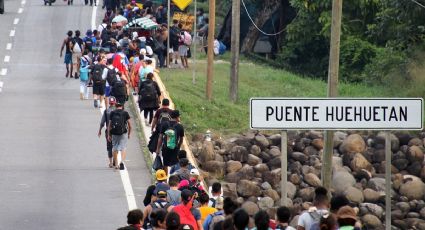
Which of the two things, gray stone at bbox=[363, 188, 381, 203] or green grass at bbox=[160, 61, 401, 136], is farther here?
green grass at bbox=[160, 61, 401, 136]

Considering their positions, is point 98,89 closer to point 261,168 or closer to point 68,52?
point 261,168

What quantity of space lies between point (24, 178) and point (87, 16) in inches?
1234

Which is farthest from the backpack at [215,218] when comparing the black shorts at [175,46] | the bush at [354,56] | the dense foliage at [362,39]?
the bush at [354,56]

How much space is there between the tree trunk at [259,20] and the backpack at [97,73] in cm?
1863

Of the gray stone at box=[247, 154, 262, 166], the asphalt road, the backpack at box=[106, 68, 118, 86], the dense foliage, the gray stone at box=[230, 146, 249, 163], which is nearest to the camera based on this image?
the asphalt road

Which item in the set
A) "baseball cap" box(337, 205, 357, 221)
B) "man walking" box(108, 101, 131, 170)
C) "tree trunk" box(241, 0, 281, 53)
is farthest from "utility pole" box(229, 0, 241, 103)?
"baseball cap" box(337, 205, 357, 221)

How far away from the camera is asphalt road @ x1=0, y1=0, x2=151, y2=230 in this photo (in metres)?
24.2

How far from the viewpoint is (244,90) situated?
42.4m

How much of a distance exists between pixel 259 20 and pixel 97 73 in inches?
746

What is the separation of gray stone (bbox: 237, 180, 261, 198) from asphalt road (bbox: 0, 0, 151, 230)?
2.72m

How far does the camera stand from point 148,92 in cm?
3125

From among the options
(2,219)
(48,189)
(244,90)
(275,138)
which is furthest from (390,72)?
(2,219)

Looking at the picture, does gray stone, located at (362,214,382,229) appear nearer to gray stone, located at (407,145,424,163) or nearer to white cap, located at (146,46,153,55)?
gray stone, located at (407,145,424,163)

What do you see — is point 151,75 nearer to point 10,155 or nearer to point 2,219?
point 10,155
